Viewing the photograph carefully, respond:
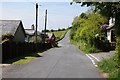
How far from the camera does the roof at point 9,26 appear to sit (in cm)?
4156

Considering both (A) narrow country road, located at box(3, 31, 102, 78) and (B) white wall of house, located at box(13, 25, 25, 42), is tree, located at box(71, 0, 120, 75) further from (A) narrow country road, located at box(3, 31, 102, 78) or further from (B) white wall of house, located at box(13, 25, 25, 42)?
(B) white wall of house, located at box(13, 25, 25, 42)

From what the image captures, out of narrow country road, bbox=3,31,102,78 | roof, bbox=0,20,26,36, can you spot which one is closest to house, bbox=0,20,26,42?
roof, bbox=0,20,26,36

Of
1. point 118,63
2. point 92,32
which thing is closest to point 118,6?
point 118,63

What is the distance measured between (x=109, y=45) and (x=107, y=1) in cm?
2794

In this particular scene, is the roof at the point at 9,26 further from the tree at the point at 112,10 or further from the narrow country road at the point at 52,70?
the tree at the point at 112,10

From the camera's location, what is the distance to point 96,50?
40.9m

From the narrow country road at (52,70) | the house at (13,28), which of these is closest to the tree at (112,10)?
the narrow country road at (52,70)

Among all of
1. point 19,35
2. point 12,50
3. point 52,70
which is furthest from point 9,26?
point 52,70

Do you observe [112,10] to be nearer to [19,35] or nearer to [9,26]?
[9,26]

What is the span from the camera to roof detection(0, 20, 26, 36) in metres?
41.6

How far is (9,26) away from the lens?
1693 inches

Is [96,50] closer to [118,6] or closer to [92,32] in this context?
[92,32]

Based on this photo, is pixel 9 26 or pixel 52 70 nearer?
pixel 52 70

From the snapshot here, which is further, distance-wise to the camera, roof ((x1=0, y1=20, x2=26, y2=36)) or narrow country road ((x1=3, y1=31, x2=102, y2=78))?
roof ((x1=0, y1=20, x2=26, y2=36))
